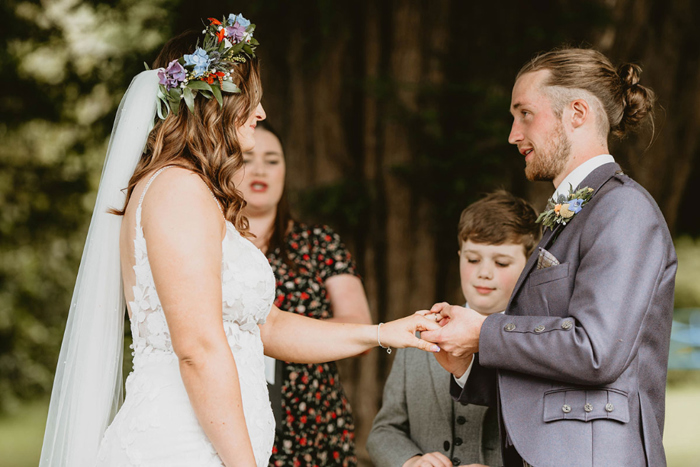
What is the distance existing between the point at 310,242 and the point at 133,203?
1678 mm

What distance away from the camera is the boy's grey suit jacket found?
2.78 metres

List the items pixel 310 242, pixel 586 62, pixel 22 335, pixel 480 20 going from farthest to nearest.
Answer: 1. pixel 22 335
2. pixel 480 20
3. pixel 310 242
4. pixel 586 62

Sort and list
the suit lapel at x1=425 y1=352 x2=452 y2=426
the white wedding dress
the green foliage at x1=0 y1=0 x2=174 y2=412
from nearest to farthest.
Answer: the white wedding dress
the suit lapel at x1=425 y1=352 x2=452 y2=426
the green foliage at x1=0 y1=0 x2=174 y2=412

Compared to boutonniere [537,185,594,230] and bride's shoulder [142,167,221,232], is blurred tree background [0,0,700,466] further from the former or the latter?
bride's shoulder [142,167,221,232]

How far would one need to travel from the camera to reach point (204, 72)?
2285 mm

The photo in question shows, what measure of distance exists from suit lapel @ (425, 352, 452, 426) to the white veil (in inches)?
50.8

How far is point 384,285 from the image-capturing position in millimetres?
5102

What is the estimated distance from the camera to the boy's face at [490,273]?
115 inches

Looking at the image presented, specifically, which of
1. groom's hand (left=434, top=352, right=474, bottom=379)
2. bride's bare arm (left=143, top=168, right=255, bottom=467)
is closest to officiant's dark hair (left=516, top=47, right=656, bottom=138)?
groom's hand (left=434, top=352, right=474, bottom=379)

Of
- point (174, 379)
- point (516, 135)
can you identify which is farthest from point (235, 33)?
point (174, 379)

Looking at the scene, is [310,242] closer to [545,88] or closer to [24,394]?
[545,88]

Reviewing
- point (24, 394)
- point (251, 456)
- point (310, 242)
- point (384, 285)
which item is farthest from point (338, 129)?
point (24, 394)

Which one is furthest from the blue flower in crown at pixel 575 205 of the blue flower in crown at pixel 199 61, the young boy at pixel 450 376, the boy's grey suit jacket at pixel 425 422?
the blue flower in crown at pixel 199 61

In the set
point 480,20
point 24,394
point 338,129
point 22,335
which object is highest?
point 480,20
